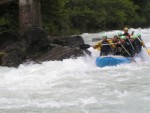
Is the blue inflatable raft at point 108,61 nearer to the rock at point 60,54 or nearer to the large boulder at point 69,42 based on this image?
the rock at point 60,54

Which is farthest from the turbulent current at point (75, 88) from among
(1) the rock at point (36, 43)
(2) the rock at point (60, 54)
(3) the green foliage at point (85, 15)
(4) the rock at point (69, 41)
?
(3) the green foliage at point (85, 15)

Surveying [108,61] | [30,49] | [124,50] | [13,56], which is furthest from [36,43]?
[124,50]

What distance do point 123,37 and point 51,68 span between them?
3759mm

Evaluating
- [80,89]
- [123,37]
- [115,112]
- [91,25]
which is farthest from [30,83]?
[91,25]

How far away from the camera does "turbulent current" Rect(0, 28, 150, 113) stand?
417 inches

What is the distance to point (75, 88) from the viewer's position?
12.9 meters

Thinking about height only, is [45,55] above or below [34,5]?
below

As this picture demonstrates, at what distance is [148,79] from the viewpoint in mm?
14039

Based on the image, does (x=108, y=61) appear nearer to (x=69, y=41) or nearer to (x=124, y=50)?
(x=124, y=50)

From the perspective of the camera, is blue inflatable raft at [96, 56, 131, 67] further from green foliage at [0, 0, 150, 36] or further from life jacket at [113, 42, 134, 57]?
green foliage at [0, 0, 150, 36]

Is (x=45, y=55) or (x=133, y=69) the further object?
(x=45, y=55)

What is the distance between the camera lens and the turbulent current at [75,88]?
10.6m

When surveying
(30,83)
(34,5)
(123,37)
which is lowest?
(30,83)

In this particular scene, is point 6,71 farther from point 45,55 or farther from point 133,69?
point 133,69
